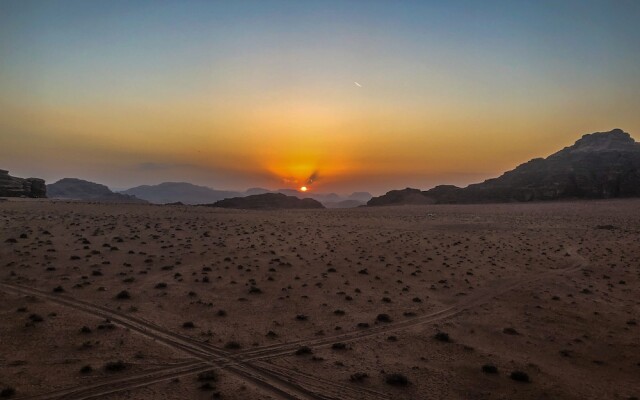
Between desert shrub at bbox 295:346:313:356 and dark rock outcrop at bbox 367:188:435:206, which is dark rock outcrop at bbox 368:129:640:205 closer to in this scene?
dark rock outcrop at bbox 367:188:435:206

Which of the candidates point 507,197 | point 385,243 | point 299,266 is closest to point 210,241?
point 299,266

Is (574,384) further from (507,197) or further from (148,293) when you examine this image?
(507,197)

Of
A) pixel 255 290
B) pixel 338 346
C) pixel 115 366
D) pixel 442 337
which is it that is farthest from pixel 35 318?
pixel 442 337

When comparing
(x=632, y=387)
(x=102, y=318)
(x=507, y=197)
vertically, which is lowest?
(x=632, y=387)

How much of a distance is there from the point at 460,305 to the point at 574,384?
938cm

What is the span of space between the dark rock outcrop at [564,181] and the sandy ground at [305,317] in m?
78.2

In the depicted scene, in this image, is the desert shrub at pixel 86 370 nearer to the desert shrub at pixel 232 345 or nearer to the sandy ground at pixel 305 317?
the sandy ground at pixel 305 317

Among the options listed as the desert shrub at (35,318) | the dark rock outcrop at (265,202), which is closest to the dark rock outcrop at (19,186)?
the dark rock outcrop at (265,202)

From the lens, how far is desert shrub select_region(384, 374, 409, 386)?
1372 centimetres

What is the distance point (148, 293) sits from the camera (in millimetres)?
22688

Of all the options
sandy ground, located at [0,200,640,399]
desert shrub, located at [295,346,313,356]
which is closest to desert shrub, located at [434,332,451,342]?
sandy ground, located at [0,200,640,399]

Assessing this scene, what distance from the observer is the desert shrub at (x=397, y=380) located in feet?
45.0

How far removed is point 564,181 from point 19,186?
148 m

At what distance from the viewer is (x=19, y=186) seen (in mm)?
92500
